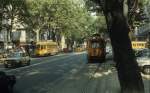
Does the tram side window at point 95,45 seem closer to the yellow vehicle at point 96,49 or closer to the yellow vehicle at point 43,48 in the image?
the yellow vehicle at point 96,49

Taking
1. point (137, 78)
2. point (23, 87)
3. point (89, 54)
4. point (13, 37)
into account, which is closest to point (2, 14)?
point (89, 54)

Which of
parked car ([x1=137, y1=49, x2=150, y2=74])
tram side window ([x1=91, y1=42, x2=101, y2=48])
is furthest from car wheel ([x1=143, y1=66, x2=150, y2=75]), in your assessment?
tram side window ([x1=91, y1=42, x2=101, y2=48])

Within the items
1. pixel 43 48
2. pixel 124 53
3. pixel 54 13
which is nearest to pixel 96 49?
pixel 43 48

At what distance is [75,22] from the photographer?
95.8 meters

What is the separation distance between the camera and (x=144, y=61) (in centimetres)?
3123

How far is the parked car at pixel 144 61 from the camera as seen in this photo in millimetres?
28375

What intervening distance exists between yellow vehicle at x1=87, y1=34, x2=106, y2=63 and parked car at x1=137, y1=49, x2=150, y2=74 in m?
17.7

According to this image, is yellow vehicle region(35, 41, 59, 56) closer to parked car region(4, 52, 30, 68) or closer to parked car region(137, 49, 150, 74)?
parked car region(4, 52, 30, 68)

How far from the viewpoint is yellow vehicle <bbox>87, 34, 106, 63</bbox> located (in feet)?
170

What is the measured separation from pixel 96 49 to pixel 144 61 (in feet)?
69.4

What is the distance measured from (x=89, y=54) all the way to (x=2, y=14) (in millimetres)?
16279

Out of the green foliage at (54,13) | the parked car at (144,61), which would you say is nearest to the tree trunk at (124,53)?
the parked car at (144,61)

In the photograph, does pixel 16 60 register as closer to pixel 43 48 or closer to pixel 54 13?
pixel 43 48

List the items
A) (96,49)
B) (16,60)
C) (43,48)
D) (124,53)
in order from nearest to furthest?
(124,53), (16,60), (96,49), (43,48)
